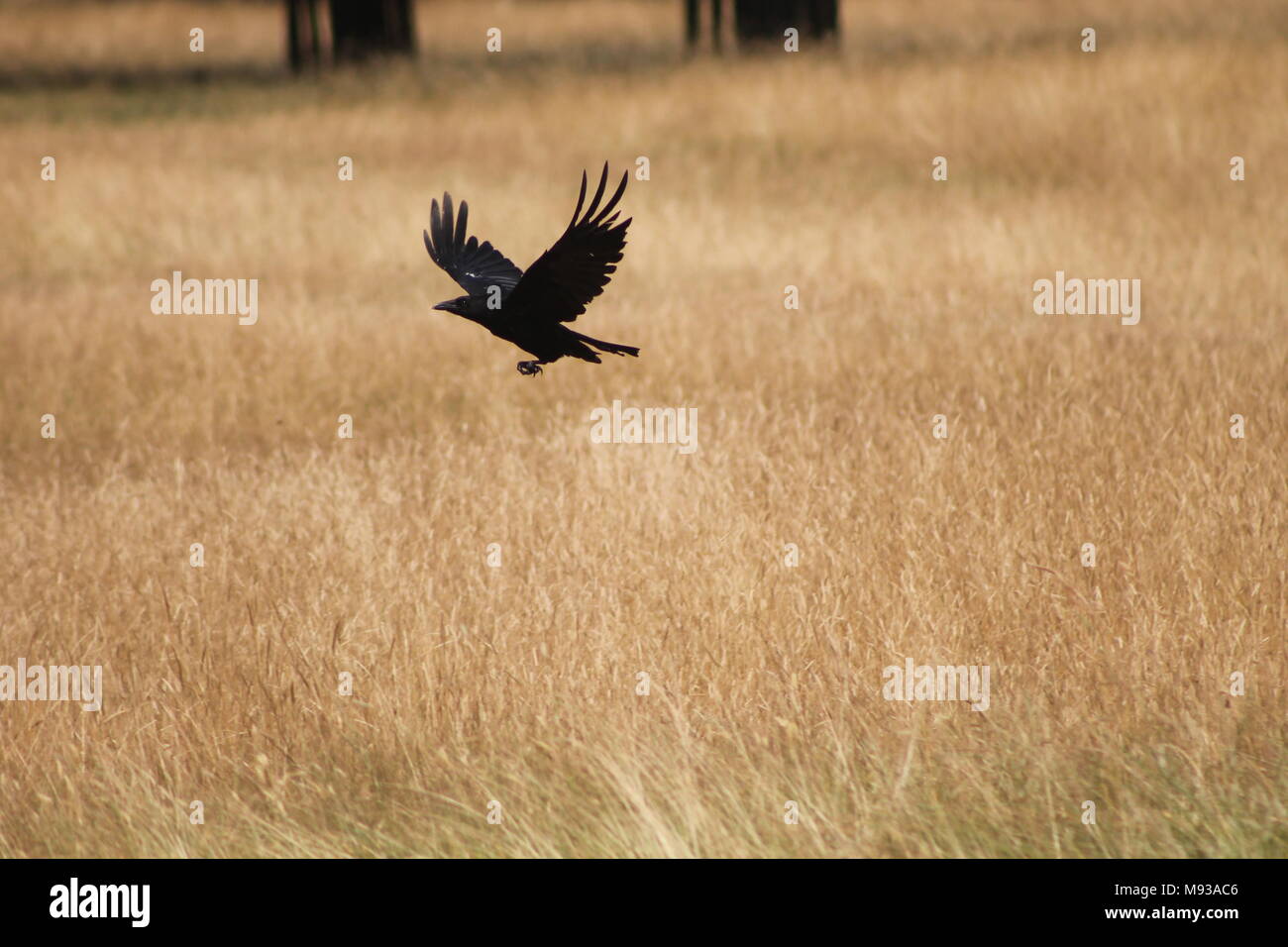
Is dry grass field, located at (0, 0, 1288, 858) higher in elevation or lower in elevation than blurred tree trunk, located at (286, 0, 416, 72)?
lower

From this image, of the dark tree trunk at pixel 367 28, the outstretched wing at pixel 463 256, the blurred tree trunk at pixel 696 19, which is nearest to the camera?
the outstretched wing at pixel 463 256

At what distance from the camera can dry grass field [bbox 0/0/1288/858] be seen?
411 centimetres

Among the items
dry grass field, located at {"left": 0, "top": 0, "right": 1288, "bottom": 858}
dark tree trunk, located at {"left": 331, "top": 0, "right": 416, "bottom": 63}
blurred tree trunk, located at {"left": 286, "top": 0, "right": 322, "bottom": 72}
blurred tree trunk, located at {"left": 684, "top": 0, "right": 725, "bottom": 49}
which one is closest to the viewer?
dry grass field, located at {"left": 0, "top": 0, "right": 1288, "bottom": 858}

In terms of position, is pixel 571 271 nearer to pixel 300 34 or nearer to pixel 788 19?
pixel 788 19

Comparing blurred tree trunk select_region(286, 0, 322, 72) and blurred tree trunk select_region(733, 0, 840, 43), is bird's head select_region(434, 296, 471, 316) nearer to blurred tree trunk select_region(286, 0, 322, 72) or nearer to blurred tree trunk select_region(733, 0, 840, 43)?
blurred tree trunk select_region(733, 0, 840, 43)

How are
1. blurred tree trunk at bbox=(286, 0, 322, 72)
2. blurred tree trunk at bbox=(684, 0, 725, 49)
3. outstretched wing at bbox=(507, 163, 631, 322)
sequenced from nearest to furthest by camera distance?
outstretched wing at bbox=(507, 163, 631, 322), blurred tree trunk at bbox=(684, 0, 725, 49), blurred tree trunk at bbox=(286, 0, 322, 72)

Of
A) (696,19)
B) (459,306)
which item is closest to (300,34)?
(696,19)

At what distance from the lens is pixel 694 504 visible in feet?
20.2

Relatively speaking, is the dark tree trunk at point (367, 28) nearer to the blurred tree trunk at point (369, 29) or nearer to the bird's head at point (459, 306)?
the blurred tree trunk at point (369, 29)

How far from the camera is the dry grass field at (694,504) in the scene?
411 centimetres

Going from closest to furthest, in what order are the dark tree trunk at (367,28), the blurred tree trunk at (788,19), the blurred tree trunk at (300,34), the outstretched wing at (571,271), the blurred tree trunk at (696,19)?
1. the outstretched wing at (571,271)
2. the blurred tree trunk at (788,19)
3. the blurred tree trunk at (696,19)
4. the dark tree trunk at (367,28)
5. the blurred tree trunk at (300,34)

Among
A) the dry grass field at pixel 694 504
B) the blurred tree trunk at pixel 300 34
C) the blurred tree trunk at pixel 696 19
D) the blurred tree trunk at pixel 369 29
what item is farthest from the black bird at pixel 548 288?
the blurred tree trunk at pixel 300 34

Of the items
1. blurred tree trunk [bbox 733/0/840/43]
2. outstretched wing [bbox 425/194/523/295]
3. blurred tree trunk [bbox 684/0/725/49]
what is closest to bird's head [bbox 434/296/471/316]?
outstretched wing [bbox 425/194/523/295]

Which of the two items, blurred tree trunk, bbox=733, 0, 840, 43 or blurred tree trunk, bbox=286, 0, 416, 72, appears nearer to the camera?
blurred tree trunk, bbox=733, 0, 840, 43
